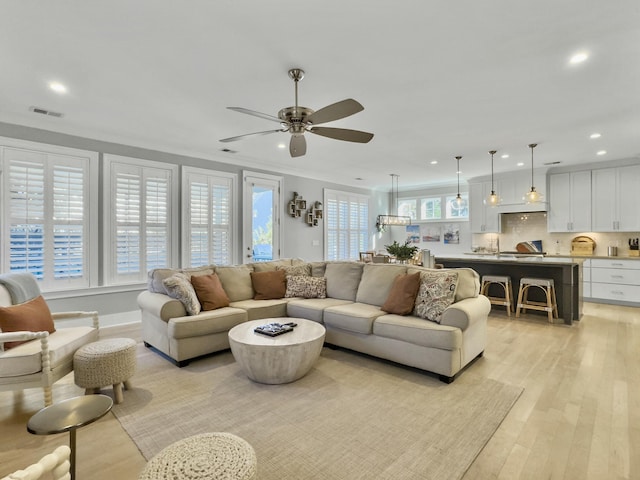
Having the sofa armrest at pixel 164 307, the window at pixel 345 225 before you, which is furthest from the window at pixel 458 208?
the sofa armrest at pixel 164 307

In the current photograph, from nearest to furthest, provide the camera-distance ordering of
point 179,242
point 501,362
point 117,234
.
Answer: point 501,362 < point 117,234 < point 179,242

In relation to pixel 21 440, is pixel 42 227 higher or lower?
higher

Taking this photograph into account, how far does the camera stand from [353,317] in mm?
3572

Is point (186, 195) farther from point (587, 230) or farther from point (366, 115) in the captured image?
point (587, 230)

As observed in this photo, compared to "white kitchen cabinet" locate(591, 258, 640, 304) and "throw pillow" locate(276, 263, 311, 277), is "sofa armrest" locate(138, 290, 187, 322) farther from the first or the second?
"white kitchen cabinet" locate(591, 258, 640, 304)

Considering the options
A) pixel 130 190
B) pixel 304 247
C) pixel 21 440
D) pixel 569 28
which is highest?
pixel 569 28

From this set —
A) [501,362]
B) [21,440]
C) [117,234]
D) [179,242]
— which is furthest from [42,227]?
[501,362]

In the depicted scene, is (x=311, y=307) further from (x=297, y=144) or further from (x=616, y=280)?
(x=616, y=280)

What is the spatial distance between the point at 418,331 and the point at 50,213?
4751 mm

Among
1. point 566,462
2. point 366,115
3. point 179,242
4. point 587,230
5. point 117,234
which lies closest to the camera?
point 566,462

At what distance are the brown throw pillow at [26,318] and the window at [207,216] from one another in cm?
265

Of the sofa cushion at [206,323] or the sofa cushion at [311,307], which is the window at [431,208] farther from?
the sofa cushion at [206,323]

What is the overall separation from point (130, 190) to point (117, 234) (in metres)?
0.69

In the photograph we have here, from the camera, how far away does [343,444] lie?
6.91ft
